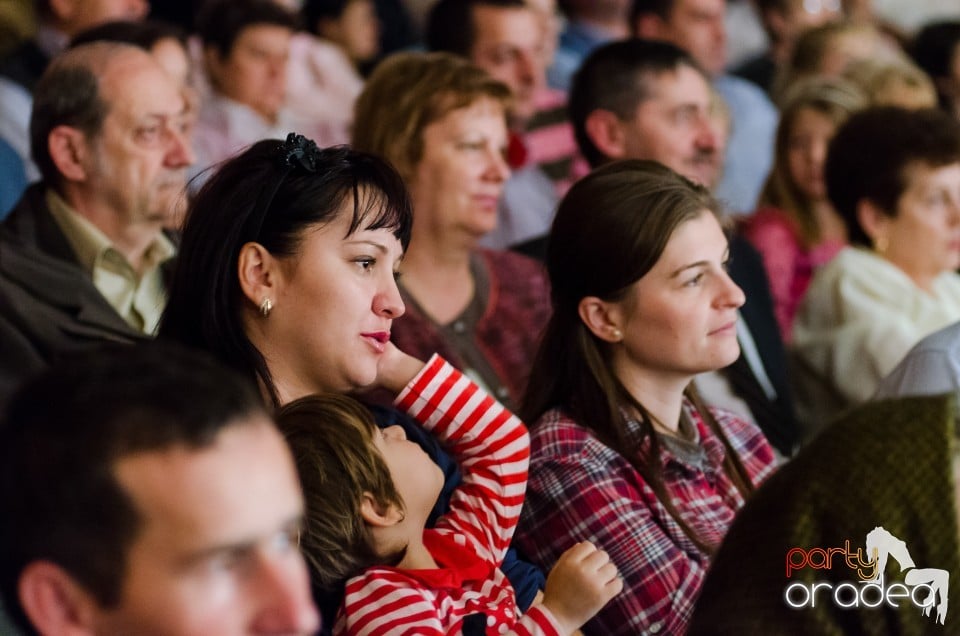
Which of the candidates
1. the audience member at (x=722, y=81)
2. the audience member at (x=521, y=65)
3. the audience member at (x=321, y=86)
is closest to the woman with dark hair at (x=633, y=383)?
the audience member at (x=521, y=65)

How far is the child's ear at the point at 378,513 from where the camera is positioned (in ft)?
5.20

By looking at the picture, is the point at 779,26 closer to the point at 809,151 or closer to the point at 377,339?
the point at 809,151

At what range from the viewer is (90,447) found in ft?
3.36

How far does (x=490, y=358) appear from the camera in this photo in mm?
2766

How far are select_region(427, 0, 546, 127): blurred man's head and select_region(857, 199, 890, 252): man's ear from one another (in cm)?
114

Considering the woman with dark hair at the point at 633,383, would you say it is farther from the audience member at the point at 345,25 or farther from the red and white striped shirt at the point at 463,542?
the audience member at the point at 345,25

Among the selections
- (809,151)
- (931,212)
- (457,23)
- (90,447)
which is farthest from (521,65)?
(90,447)

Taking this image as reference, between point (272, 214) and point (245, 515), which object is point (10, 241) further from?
point (245, 515)

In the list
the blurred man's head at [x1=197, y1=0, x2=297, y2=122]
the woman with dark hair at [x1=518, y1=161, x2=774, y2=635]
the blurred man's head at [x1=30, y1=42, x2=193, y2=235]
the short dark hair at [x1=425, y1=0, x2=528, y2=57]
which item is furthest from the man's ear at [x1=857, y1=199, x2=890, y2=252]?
the blurred man's head at [x1=197, y1=0, x2=297, y2=122]

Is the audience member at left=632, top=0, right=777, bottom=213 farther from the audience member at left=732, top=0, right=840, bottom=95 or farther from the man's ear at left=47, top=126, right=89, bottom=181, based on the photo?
the man's ear at left=47, top=126, right=89, bottom=181

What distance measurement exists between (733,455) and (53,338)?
121 cm

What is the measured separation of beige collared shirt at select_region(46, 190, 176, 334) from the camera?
269cm

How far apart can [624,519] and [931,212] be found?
1.58 m

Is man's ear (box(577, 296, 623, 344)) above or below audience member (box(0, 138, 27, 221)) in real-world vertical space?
above
